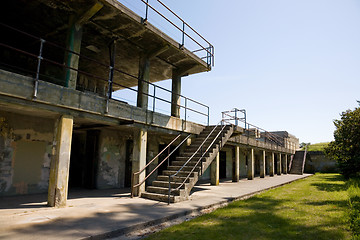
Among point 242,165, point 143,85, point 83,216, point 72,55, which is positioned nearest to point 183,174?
point 143,85

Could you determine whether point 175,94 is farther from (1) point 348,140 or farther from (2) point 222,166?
(1) point 348,140

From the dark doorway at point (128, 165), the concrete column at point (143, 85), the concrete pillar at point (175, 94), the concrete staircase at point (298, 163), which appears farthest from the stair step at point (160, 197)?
the concrete staircase at point (298, 163)

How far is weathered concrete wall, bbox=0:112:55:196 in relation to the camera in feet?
28.1

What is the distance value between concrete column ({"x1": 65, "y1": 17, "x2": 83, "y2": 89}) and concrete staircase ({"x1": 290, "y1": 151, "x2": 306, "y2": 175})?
88.4ft

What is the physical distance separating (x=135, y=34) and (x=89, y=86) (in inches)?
265

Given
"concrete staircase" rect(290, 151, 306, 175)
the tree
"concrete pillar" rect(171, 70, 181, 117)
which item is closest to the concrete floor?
"concrete pillar" rect(171, 70, 181, 117)

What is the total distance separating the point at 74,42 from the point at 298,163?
29685mm

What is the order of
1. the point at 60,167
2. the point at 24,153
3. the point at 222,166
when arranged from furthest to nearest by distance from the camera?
the point at 222,166 → the point at 24,153 → the point at 60,167

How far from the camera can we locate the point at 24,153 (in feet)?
30.0

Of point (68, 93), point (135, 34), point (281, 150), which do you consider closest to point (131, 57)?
point (135, 34)

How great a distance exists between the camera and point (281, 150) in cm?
2650

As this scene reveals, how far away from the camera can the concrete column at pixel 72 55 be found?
8.05 metres

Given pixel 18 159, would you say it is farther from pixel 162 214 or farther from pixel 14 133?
pixel 162 214

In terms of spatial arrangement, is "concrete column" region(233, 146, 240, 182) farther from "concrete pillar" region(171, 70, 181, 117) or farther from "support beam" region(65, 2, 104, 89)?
"support beam" region(65, 2, 104, 89)
